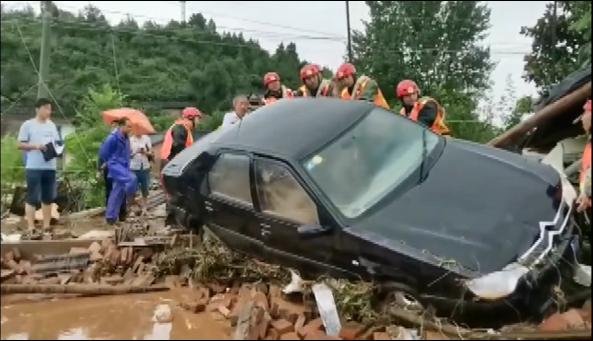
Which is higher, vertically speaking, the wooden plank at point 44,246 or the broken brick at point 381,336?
the wooden plank at point 44,246

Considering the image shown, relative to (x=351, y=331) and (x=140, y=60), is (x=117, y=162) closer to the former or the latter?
(x=351, y=331)

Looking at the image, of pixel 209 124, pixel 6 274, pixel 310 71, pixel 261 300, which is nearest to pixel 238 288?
pixel 261 300

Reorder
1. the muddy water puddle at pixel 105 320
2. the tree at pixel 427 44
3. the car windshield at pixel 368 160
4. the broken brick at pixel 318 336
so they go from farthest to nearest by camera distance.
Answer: the tree at pixel 427 44 → the car windshield at pixel 368 160 → the muddy water puddle at pixel 105 320 → the broken brick at pixel 318 336

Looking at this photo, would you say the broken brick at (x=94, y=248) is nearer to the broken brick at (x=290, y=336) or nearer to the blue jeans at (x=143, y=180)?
the broken brick at (x=290, y=336)

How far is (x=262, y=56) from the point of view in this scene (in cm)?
3922

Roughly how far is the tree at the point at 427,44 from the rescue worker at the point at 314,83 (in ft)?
99.5

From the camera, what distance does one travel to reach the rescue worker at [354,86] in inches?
316

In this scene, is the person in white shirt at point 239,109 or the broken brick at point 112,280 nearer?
the broken brick at point 112,280

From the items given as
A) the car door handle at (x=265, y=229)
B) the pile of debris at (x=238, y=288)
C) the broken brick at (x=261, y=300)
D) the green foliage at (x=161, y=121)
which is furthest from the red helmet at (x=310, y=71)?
the green foliage at (x=161, y=121)

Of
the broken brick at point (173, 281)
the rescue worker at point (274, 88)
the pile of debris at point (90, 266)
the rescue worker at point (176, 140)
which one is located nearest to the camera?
the pile of debris at point (90, 266)

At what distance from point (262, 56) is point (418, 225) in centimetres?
3500

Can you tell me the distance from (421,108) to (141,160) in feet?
14.2

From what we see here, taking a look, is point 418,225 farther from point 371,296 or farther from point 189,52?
point 189,52

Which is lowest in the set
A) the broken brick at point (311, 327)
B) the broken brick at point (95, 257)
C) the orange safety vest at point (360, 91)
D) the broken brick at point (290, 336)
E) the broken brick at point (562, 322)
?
Result: the broken brick at point (290, 336)
